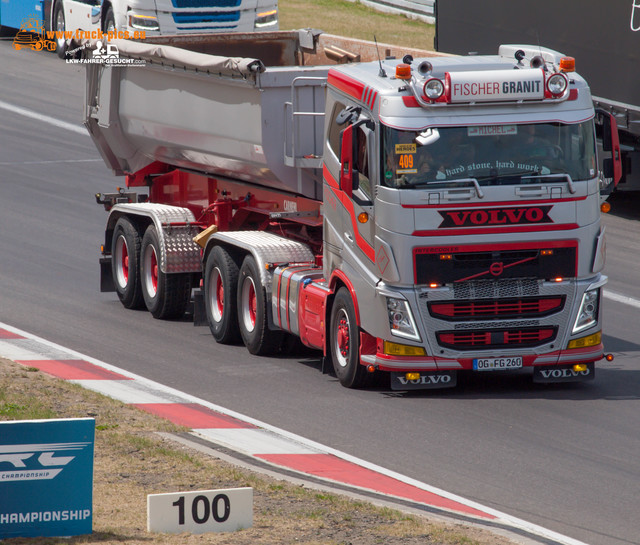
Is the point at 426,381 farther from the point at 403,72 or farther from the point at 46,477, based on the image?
the point at 46,477

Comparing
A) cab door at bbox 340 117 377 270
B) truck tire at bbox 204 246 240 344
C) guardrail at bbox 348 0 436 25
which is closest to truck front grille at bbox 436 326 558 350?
cab door at bbox 340 117 377 270

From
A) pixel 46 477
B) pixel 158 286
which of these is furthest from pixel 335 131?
pixel 46 477

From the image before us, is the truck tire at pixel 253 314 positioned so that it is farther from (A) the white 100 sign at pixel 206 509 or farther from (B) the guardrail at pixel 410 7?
(B) the guardrail at pixel 410 7

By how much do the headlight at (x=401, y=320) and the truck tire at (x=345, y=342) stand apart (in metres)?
0.49

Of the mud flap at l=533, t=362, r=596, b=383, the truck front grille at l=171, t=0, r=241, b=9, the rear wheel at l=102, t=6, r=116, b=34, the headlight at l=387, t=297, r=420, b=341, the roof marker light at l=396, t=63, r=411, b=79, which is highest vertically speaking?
the truck front grille at l=171, t=0, r=241, b=9

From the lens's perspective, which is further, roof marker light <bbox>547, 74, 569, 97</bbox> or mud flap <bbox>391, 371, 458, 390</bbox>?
mud flap <bbox>391, 371, 458, 390</bbox>

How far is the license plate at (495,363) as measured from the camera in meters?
12.5

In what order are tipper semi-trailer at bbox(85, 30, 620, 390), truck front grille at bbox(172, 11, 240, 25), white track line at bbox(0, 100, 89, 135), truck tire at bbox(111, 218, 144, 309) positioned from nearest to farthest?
tipper semi-trailer at bbox(85, 30, 620, 390)
truck tire at bbox(111, 218, 144, 309)
truck front grille at bbox(172, 11, 240, 25)
white track line at bbox(0, 100, 89, 135)

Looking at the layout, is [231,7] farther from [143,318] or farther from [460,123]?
[460,123]

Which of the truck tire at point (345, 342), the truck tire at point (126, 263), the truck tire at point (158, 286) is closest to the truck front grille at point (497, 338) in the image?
the truck tire at point (345, 342)

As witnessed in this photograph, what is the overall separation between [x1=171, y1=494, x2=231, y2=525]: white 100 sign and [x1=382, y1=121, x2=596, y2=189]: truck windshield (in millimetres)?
4889

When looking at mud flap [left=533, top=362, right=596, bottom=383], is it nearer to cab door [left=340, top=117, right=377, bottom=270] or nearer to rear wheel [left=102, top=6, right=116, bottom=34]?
cab door [left=340, top=117, right=377, bottom=270]

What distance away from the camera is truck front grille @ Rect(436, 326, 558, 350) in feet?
40.9

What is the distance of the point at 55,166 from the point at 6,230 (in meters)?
4.72
